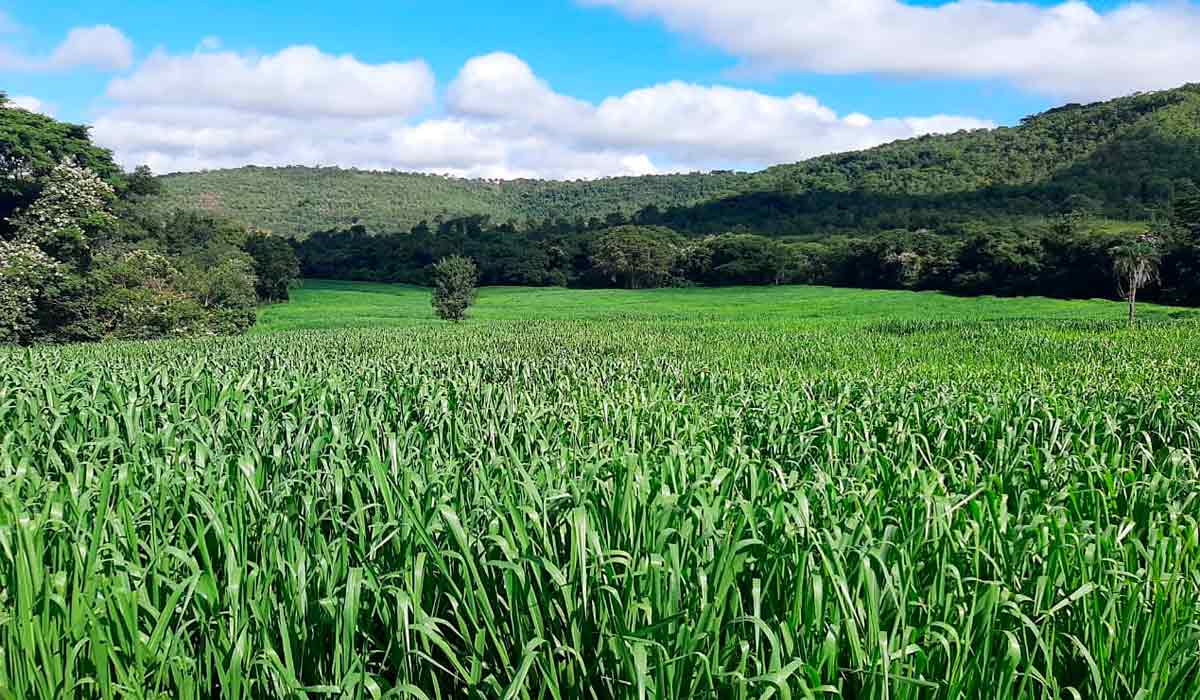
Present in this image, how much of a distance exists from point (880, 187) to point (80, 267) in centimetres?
10987

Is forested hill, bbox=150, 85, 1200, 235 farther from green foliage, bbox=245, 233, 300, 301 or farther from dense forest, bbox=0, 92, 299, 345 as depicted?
dense forest, bbox=0, 92, 299, 345

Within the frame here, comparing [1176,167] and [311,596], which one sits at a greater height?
[1176,167]

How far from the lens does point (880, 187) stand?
404ft

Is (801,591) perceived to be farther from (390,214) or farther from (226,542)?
(390,214)

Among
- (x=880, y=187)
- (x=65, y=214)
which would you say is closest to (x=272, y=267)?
(x=65, y=214)

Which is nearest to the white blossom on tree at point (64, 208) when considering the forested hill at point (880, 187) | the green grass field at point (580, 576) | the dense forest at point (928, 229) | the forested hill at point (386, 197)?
the forested hill at point (880, 187)

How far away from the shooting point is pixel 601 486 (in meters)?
4.45

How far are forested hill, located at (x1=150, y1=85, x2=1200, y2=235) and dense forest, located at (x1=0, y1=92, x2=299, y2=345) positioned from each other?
1369 centimetres

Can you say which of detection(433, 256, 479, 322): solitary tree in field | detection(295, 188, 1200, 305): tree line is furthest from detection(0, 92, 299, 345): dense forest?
detection(295, 188, 1200, 305): tree line

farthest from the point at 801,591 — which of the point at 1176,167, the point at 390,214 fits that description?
the point at 390,214

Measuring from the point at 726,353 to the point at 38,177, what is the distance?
150 ft

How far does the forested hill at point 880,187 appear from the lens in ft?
322

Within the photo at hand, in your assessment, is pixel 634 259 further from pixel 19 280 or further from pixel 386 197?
pixel 386 197

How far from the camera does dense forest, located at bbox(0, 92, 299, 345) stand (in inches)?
1419
